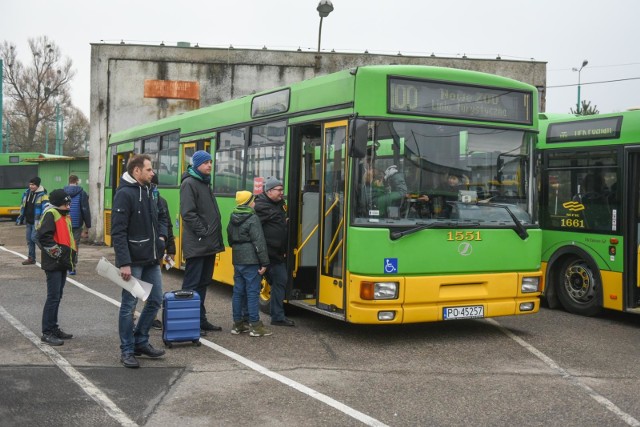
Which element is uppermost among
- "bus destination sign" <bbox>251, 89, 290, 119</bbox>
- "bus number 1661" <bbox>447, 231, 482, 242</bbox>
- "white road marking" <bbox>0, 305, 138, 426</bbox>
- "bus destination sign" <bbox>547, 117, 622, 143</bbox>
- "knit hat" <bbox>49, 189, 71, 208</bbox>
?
"bus destination sign" <bbox>251, 89, 290, 119</bbox>

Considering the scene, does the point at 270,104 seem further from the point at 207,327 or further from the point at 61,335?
the point at 61,335

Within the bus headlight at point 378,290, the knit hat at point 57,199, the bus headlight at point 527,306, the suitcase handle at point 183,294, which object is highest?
the knit hat at point 57,199

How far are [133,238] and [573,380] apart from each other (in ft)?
13.8

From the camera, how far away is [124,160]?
17438 millimetres

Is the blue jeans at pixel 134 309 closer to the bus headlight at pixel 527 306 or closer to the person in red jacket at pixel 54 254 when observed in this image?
the person in red jacket at pixel 54 254

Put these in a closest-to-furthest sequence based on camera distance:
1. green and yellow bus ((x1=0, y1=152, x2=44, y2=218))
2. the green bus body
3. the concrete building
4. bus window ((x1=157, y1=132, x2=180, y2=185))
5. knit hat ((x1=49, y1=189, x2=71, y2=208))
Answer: knit hat ((x1=49, y1=189, x2=71, y2=208)) < bus window ((x1=157, y1=132, x2=180, y2=185)) < the concrete building < the green bus body < green and yellow bus ((x1=0, y1=152, x2=44, y2=218))

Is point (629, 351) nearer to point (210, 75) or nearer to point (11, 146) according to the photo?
point (210, 75)

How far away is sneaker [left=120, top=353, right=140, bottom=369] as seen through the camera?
22.9ft

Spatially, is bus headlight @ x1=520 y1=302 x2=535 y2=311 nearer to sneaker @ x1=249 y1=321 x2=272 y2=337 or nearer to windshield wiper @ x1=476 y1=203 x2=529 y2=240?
windshield wiper @ x1=476 y1=203 x2=529 y2=240

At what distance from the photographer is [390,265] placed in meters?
7.97

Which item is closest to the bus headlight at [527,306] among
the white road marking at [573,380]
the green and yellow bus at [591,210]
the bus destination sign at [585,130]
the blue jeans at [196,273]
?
the white road marking at [573,380]

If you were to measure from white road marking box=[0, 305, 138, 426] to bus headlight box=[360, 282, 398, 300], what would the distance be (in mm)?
2882

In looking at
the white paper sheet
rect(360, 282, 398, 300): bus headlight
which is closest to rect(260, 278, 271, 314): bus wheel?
rect(360, 282, 398, 300): bus headlight

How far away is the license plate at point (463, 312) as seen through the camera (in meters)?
8.34
